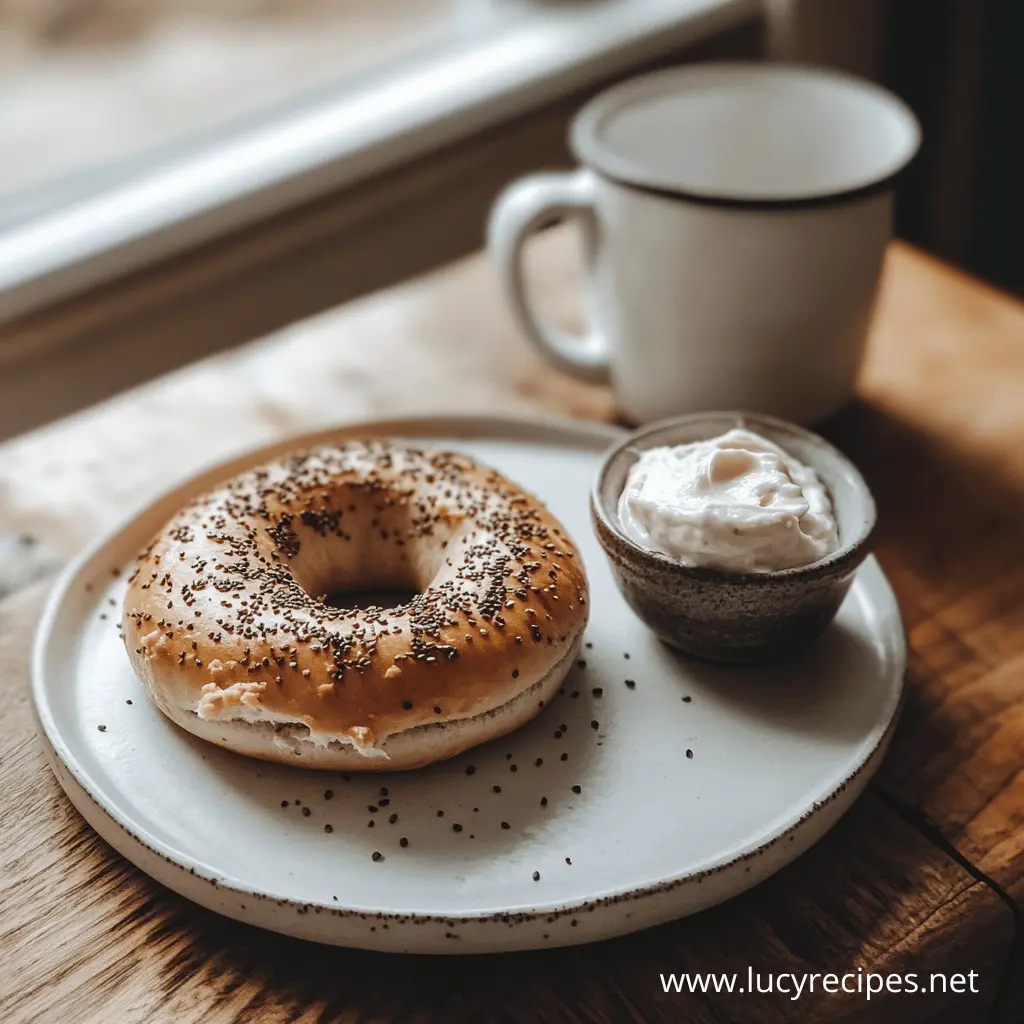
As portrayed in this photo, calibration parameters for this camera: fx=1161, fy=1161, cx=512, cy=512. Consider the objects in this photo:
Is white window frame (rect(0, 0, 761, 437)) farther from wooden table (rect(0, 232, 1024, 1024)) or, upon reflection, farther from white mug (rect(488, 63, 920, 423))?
white mug (rect(488, 63, 920, 423))

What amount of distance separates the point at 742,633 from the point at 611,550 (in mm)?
112

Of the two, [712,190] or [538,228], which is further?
[538,228]

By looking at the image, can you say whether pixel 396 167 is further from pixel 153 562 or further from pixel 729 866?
pixel 729 866

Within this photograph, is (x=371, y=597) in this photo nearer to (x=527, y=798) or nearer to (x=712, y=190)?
(x=527, y=798)


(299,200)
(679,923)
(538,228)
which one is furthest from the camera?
(299,200)

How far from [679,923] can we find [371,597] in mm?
364

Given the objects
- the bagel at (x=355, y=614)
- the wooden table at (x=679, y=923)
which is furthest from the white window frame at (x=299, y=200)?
the bagel at (x=355, y=614)

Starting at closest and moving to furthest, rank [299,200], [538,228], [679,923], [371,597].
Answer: [679,923] < [371,597] < [538,228] < [299,200]

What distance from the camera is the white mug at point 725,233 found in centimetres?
101

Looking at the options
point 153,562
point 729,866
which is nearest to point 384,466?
point 153,562

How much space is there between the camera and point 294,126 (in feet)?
5.58

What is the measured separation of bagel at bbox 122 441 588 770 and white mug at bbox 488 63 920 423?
9.8 inches

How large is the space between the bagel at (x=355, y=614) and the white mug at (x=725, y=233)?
249 millimetres

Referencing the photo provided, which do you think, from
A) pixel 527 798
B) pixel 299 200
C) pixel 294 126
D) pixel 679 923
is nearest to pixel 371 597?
pixel 527 798
